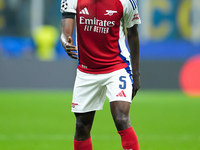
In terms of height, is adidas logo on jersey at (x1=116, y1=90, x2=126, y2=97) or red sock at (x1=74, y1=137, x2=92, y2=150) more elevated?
adidas logo on jersey at (x1=116, y1=90, x2=126, y2=97)

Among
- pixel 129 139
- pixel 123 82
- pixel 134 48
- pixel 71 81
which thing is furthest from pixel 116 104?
pixel 71 81

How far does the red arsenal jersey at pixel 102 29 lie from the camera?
679 centimetres

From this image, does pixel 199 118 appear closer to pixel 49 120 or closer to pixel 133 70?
pixel 49 120

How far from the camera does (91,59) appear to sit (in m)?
6.91

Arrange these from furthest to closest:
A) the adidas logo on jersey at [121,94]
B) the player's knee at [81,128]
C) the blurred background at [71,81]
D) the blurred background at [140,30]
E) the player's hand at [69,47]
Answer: the blurred background at [140,30] → the blurred background at [71,81] → the player's knee at [81,128] → the adidas logo on jersey at [121,94] → the player's hand at [69,47]

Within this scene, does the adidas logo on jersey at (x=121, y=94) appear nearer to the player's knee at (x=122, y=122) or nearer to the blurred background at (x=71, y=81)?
the player's knee at (x=122, y=122)

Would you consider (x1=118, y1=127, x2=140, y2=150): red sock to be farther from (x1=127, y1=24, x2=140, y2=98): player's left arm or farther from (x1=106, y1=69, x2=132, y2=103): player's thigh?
(x1=127, y1=24, x2=140, y2=98): player's left arm

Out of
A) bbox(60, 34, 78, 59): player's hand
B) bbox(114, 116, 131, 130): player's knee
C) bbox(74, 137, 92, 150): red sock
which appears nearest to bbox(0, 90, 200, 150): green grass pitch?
bbox(74, 137, 92, 150): red sock

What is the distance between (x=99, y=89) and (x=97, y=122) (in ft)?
21.3

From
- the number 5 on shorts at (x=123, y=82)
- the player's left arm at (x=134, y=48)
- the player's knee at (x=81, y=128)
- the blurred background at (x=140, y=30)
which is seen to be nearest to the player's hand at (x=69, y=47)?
the number 5 on shorts at (x=123, y=82)

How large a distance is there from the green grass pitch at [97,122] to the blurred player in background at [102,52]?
2706 mm

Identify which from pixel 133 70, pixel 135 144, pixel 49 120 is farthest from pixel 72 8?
pixel 49 120

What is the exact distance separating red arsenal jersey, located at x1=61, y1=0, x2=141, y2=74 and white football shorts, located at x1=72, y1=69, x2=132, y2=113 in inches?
3.1

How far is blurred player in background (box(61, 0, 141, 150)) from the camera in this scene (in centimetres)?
678
